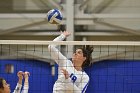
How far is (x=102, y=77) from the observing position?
21.6 feet

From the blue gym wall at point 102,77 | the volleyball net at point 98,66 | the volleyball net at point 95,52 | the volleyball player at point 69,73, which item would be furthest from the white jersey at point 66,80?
the volleyball net at point 95,52

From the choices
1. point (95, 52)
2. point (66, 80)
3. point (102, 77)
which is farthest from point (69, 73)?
point (95, 52)

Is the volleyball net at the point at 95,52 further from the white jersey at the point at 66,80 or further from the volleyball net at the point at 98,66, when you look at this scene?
the white jersey at the point at 66,80

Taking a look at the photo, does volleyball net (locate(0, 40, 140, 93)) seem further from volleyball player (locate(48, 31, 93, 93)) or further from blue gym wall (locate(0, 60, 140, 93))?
volleyball player (locate(48, 31, 93, 93))

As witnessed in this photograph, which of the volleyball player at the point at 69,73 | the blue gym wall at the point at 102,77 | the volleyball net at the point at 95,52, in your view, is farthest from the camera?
the volleyball net at the point at 95,52

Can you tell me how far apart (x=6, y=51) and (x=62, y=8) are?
1387 mm

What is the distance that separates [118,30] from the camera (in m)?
6.97

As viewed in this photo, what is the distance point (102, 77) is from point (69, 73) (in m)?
2.72

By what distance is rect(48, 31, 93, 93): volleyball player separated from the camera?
12.8 feet

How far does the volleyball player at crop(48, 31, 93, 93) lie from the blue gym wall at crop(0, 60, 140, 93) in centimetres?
240

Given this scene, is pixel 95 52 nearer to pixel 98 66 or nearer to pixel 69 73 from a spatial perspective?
pixel 98 66

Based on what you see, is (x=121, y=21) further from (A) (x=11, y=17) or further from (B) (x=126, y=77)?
(A) (x=11, y=17)

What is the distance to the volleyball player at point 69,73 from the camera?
389 centimetres

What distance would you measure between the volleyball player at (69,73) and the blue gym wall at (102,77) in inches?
94.4
